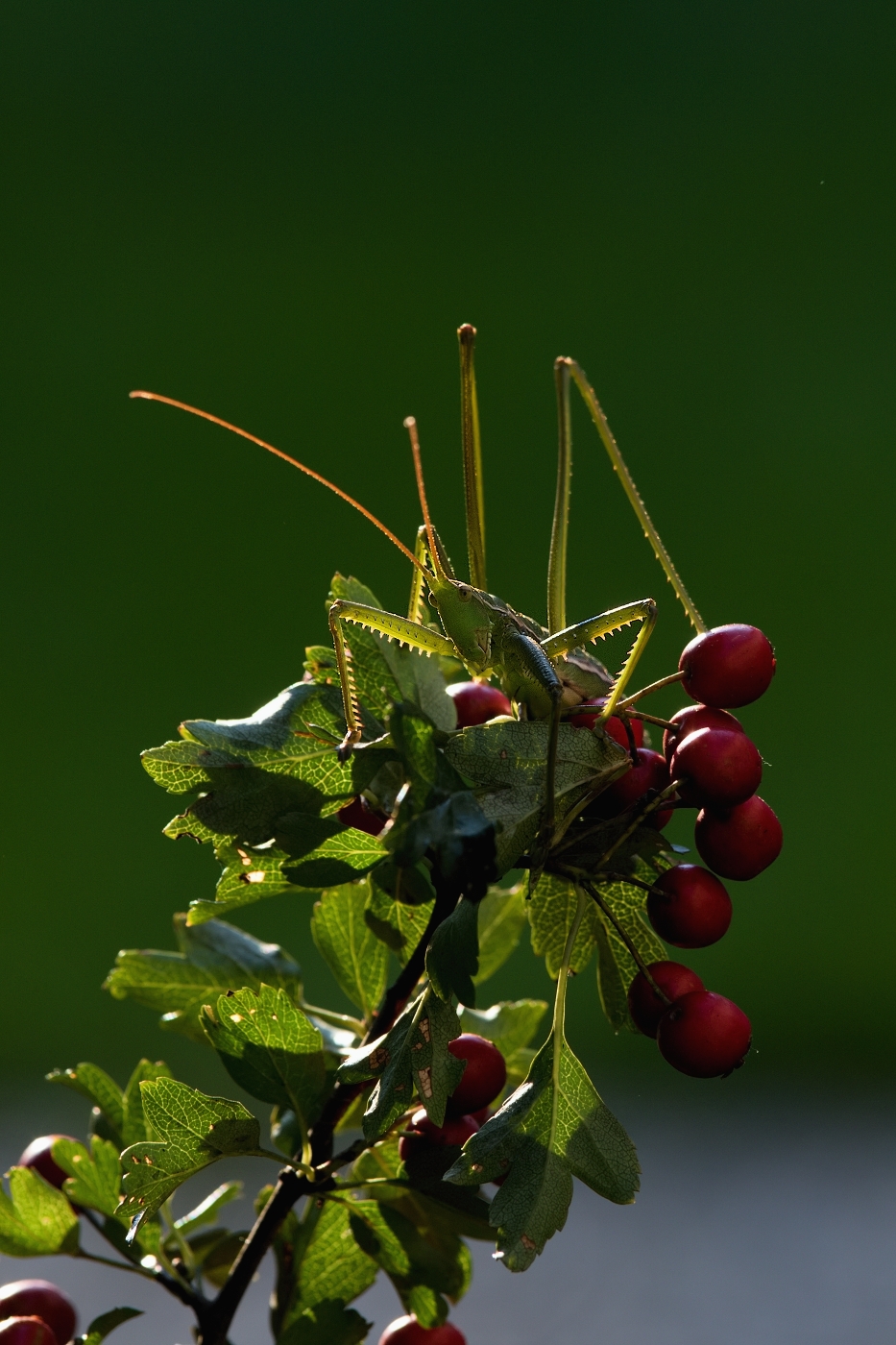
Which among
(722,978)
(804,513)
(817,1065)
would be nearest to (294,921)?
(722,978)

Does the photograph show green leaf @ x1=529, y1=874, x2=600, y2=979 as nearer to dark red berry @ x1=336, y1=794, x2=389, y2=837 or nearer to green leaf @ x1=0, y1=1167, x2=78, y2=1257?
dark red berry @ x1=336, y1=794, x2=389, y2=837

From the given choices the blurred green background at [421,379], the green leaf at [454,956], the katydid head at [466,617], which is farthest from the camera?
the blurred green background at [421,379]

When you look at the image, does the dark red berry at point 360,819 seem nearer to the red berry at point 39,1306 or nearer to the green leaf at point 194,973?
the green leaf at point 194,973

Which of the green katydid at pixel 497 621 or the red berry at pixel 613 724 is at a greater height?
the green katydid at pixel 497 621

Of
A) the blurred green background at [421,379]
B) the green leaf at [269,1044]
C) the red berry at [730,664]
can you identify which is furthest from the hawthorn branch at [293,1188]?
the blurred green background at [421,379]

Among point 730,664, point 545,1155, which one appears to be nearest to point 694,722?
point 730,664

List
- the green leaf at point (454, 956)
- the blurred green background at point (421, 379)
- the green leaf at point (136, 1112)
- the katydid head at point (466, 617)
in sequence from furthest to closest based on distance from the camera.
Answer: the blurred green background at point (421, 379) → the katydid head at point (466, 617) → the green leaf at point (136, 1112) → the green leaf at point (454, 956)

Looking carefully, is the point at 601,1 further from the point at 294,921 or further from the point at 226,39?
the point at 294,921
